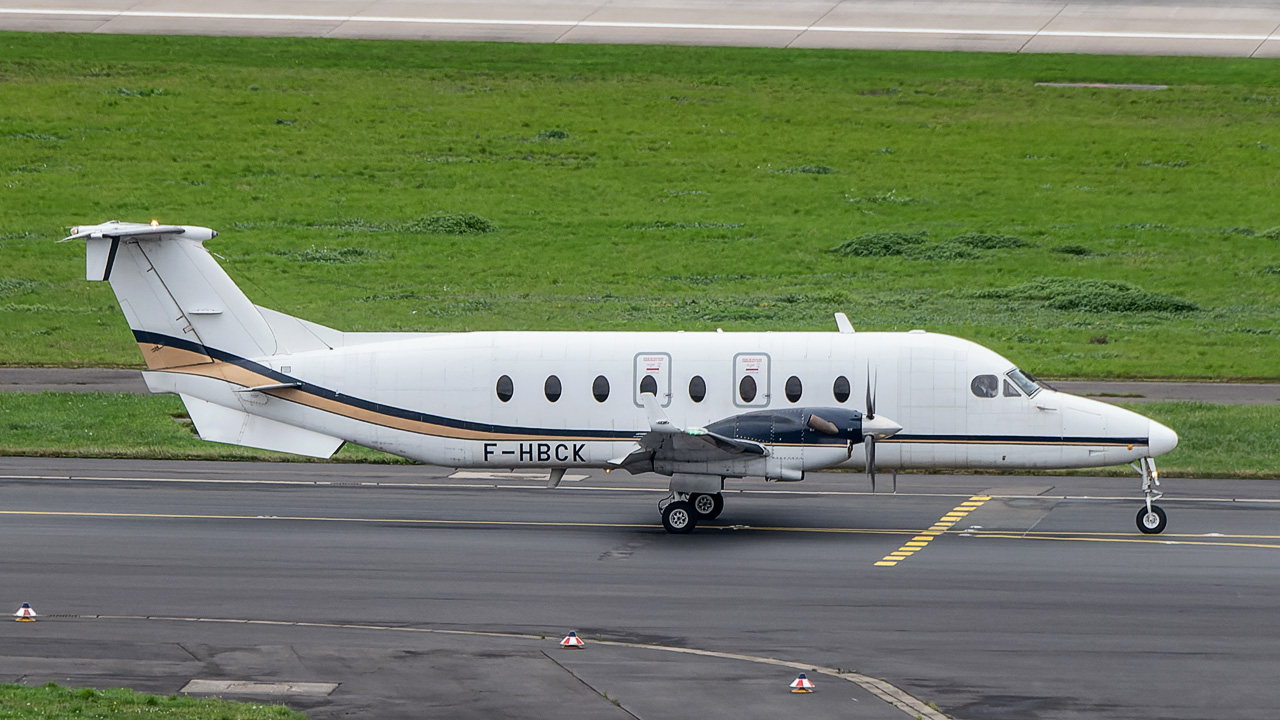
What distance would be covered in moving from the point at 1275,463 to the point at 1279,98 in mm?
41011

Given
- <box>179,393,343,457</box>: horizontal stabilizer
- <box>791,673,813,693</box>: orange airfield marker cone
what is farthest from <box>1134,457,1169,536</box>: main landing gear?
<box>179,393,343,457</box>: horizontal stabilizer

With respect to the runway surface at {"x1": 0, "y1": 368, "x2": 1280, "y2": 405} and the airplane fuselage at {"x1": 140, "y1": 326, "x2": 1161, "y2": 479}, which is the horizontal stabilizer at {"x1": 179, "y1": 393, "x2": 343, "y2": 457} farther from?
the runway surface at {"x1": 0, "y1": 368, "x2": 1280, "y2": 405}

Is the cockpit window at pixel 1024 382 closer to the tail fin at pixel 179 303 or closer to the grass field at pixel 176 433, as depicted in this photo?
the grass field at pixel 176 433

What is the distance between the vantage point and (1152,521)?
2183 centimetres

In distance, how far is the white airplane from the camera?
21906 mm

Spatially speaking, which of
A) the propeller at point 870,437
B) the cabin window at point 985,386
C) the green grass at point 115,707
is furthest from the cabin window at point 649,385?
the green grass at point 115,707

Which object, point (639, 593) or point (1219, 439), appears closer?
point (639, 593)

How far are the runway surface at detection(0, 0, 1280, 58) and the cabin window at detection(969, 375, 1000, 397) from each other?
146 ft

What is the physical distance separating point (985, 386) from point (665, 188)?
35.3 m

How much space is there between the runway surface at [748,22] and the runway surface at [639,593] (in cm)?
4223

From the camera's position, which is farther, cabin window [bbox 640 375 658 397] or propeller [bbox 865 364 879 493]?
cabin window [bbox 640 375 658 397]

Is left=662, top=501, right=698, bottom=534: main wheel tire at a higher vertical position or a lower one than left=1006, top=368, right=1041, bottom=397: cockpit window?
lower

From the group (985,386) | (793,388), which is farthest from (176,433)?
(985,386)

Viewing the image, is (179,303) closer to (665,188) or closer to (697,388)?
(697,388)
